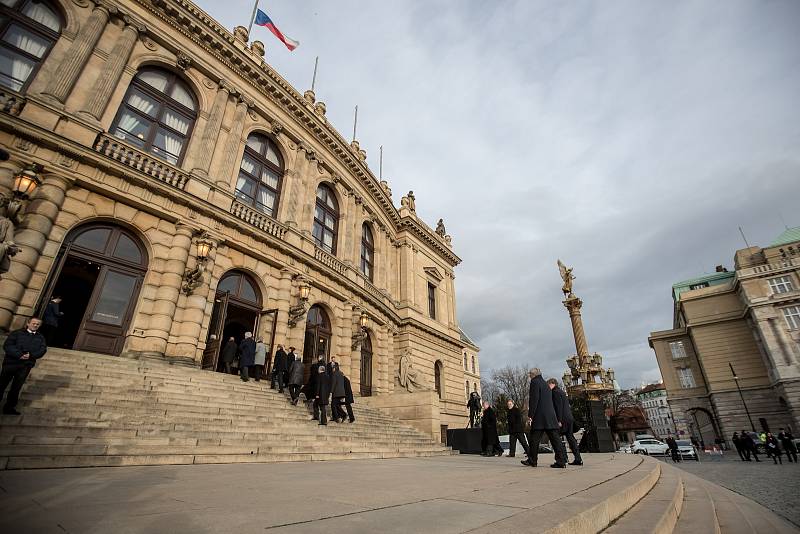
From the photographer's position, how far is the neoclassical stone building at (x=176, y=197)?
33.3 ft

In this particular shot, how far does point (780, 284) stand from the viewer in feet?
109

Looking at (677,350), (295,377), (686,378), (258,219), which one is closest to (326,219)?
(258,219)

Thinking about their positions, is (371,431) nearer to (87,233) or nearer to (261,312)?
(261,312)

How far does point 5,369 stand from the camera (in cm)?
568

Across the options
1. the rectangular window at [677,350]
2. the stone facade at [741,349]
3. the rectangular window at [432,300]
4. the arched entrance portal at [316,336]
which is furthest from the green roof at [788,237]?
the arched entrance portal at [316,336]

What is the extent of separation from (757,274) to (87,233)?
163 ft

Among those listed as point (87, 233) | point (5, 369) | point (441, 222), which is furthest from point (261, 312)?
point (441, 222)

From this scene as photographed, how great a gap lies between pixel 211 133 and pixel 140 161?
343 cm

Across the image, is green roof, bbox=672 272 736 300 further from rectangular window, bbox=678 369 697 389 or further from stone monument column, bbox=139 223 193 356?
stone monument column, bbox=139 223 193 356

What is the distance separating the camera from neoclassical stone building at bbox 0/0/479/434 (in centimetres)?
1015

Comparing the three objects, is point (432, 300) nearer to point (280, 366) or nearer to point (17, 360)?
point (280, 366)

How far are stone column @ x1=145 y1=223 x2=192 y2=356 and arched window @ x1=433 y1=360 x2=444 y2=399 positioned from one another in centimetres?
1721

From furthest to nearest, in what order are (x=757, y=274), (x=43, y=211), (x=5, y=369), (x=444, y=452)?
(x=757, y=274), (x=444, y=452), (x=43, y=211), (x=5, y=369)

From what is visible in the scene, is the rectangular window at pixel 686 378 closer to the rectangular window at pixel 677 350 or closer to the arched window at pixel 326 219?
the rectangular window at pixel 677 350
